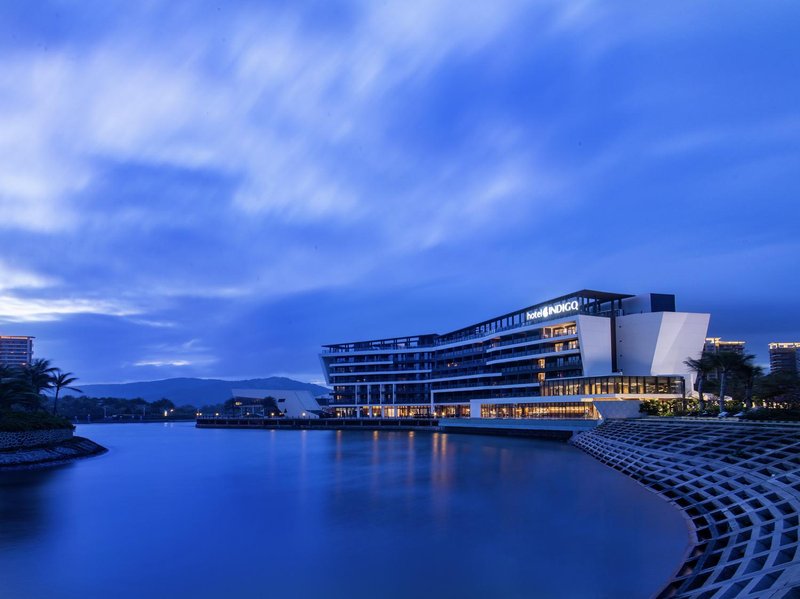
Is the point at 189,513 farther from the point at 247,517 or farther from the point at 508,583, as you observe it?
the point at 508,583

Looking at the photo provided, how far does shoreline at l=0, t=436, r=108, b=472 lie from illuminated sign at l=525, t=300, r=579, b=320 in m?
76.8

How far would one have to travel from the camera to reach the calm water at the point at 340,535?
71.7 feet

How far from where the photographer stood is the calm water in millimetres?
21844

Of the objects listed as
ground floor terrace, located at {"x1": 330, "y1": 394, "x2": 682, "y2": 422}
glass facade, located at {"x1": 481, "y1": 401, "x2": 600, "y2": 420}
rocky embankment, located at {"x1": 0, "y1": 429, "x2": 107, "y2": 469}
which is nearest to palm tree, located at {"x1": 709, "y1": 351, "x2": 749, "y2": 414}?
ground floor terrace, located at {"x1": 330, "y1": 394, "x2": 682, "y2": 422}

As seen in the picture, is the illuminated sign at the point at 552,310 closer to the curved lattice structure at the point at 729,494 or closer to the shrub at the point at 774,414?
the curved lattice structure at the point at 729,494

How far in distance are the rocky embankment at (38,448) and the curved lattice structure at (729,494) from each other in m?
59.0

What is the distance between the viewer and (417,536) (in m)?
28.8

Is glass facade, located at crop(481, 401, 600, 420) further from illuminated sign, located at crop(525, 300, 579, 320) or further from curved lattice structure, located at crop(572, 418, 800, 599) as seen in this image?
curved lattice structure, located at crop(572, 418, 800, 599)

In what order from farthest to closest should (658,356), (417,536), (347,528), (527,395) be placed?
(527,395)
(658,356)
(347,528)
(417,536)

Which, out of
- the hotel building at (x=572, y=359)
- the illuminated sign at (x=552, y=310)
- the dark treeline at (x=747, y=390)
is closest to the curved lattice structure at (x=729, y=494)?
the dark treeline at (x=747, y=390)

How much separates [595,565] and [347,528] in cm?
1355

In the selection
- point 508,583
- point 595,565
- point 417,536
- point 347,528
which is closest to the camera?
point 508,583

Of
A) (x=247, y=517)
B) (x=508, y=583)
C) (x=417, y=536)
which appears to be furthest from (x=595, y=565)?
(x=247, y=517)

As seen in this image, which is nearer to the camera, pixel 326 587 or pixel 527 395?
pixel 326 587
